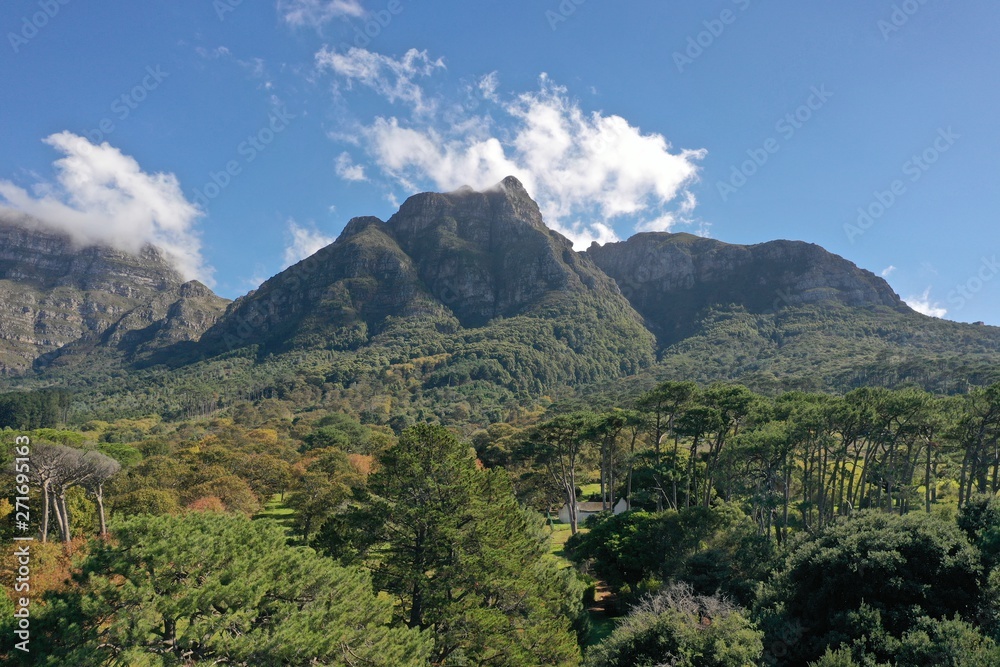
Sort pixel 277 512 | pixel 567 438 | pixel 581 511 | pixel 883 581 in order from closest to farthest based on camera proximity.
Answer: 1. pixel 883 581
2. pixel 567 438
3. pixel 277 512
4. pixel 581 511

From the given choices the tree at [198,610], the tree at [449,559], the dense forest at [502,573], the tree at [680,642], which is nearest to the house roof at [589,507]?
the dense forest at [502,573]

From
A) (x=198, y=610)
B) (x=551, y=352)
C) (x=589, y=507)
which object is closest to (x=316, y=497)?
(x=198, y=610)

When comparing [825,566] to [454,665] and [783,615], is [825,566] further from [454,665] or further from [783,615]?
[454,665]

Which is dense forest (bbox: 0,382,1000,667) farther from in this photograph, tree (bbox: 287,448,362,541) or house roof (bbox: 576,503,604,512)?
house roof (bbox: 576,503,604,512)

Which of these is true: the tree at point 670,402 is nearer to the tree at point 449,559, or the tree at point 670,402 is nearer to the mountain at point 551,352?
the tree at point 449,559

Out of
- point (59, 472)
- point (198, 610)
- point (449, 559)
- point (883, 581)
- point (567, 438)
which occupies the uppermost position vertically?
point (59, 472)

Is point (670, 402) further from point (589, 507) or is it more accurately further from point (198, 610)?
point (198, 610)

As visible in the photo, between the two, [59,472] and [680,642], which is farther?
[59,472]

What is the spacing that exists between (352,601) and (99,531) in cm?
2231

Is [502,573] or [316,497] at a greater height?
[316,497]

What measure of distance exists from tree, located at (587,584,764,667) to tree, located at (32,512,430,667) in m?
6.11

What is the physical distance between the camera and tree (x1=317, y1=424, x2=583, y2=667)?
14.0 m

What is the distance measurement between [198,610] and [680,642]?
38.8 ft

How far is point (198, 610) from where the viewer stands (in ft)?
31.9
